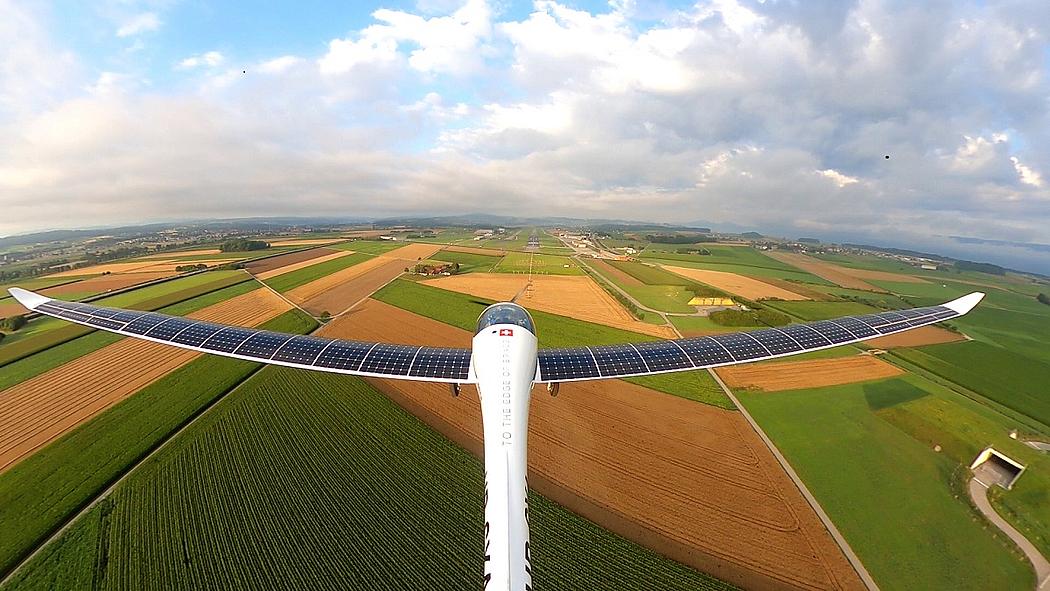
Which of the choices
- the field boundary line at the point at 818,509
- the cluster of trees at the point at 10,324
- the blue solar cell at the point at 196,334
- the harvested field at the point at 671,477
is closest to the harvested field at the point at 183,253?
the cluster of trees at the point at 10,324

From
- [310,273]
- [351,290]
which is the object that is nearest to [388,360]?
[351,290]

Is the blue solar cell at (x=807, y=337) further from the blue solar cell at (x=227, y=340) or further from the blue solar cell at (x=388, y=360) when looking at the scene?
the blue solar cell at (x=227, y=340)

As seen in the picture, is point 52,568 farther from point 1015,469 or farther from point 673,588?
point 1015,469

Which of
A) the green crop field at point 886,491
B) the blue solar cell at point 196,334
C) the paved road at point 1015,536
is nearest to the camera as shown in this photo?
the paved road at point 1015,536

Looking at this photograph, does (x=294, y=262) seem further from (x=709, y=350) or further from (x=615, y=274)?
(x=709, y=350)

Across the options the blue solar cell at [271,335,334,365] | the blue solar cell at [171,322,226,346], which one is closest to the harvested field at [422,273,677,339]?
the blue solar cell at [271,335,334,365]
